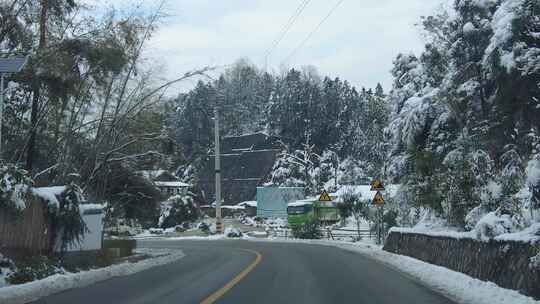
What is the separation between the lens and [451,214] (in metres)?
21.6

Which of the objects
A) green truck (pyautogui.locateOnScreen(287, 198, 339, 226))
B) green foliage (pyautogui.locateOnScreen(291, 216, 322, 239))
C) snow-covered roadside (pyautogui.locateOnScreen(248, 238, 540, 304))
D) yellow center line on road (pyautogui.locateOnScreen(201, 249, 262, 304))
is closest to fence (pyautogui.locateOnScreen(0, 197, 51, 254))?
yellow center line on road (pyautogui.locateOnScreen(201, 249, 262, 304))

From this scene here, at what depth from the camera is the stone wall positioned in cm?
1126

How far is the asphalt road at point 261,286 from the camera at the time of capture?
11914mm

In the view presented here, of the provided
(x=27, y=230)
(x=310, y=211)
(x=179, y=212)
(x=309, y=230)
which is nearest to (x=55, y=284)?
(x=27, y=230)

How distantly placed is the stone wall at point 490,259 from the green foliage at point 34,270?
34.6ft

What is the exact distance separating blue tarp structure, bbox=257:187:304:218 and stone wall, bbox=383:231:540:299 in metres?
47.4

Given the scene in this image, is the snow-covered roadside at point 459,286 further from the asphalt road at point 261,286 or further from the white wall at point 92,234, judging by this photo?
the white wall at point 92,234

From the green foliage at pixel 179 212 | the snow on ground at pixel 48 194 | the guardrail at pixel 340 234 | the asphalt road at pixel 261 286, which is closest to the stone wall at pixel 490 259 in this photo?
the asphalt road at pixel 261 286

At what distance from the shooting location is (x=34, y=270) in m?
15.7

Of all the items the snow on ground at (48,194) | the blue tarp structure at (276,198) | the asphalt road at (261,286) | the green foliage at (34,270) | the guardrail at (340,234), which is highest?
the blue tarp structure at (276,198)

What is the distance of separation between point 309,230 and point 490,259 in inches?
1309

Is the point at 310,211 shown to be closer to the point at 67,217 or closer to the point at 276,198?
the point at 276,198

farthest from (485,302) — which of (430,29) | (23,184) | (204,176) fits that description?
(204,176)

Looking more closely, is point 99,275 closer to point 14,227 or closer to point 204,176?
point 14,227
